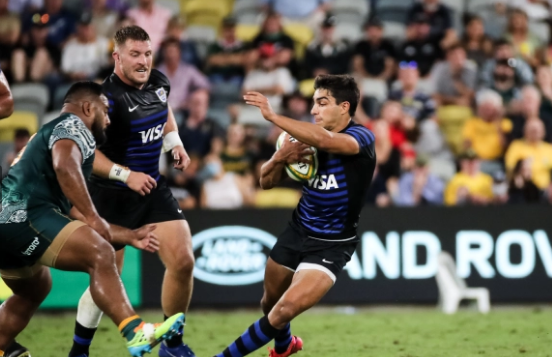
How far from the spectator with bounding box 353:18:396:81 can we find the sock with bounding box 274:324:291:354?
25.0ft

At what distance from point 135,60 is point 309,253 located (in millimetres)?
2103

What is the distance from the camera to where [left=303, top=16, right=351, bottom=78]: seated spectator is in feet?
45.8

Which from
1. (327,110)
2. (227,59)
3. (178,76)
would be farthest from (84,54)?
(327,110)

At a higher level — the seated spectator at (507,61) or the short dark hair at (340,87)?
the seated spectator at (507,61)

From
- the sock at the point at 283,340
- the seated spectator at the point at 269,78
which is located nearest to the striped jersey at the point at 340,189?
the sock at the point at 283,340

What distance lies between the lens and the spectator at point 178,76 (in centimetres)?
1359

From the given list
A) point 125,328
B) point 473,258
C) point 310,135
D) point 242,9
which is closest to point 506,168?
point 473,258

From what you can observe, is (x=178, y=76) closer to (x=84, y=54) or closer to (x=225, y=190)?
(x=84, y=54)

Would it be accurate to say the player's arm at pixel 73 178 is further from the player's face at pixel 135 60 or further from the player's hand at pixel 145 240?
the player's face at pixel 135 60

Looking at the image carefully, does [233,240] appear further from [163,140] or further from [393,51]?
[393,51]

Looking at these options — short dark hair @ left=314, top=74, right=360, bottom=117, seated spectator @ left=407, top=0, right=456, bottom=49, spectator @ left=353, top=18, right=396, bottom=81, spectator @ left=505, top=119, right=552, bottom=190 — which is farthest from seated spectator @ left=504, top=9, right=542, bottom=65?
short dark hair @ left=314, top=74, right=360, bottom=117

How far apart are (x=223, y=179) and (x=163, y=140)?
4.40 metres

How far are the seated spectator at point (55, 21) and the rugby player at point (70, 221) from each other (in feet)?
29.1

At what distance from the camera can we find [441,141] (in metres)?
13.0
